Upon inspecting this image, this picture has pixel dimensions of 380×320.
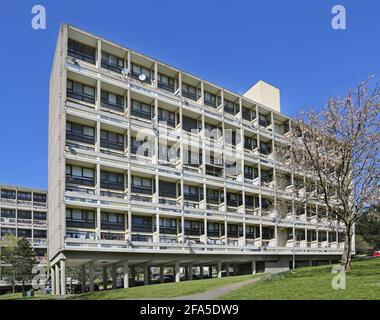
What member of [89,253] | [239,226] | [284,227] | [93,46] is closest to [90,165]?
[89,253]

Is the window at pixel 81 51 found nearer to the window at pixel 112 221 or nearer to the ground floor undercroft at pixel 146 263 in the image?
the window at pixel 112 221

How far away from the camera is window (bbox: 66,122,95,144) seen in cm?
4196

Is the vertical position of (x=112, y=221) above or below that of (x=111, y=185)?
below

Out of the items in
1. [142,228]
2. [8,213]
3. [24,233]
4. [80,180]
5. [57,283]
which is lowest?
[57,283]

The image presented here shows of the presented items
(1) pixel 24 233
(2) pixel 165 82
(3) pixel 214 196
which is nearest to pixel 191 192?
(3) pixel 214 196

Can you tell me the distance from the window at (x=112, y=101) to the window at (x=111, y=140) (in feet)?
8.75

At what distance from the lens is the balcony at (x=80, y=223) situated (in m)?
40.4

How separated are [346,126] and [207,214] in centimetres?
2337

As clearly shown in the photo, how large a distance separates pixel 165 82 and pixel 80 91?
11.0 m

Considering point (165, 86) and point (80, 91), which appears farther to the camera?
point (165, 86)

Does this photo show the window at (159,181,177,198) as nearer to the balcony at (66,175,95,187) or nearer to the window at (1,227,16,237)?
the balcony at (66,175,95,187)

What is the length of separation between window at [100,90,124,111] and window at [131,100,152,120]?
54.0 inches

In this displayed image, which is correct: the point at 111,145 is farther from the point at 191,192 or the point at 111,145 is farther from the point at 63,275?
the point at 63,275

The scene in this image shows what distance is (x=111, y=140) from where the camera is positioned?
147ft
